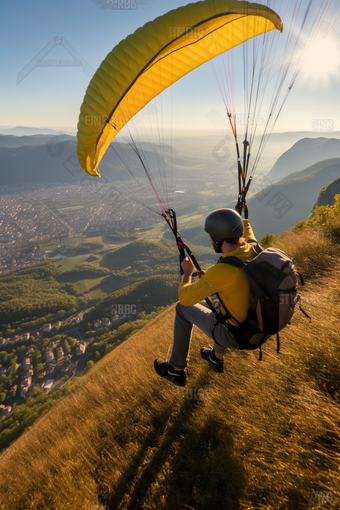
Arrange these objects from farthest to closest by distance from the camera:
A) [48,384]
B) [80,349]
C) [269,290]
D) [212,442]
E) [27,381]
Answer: [80,349] < [48,384] < [27,381] < [212,442] < [269,290]

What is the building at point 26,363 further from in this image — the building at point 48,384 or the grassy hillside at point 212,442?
the grassy hillside at point 212,442

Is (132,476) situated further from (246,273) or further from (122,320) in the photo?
(122,320)

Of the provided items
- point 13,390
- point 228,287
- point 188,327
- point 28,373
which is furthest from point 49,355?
point 228,287

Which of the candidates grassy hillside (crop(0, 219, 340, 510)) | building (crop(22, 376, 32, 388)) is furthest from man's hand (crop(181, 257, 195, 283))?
building (crop(22, 376, 32, 388))

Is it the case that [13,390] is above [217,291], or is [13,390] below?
below

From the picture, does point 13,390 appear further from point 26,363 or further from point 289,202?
point 289,202

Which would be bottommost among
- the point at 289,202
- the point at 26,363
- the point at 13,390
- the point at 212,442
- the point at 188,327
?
the point at 26,363

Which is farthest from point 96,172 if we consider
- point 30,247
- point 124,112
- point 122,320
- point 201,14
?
point 30,247
